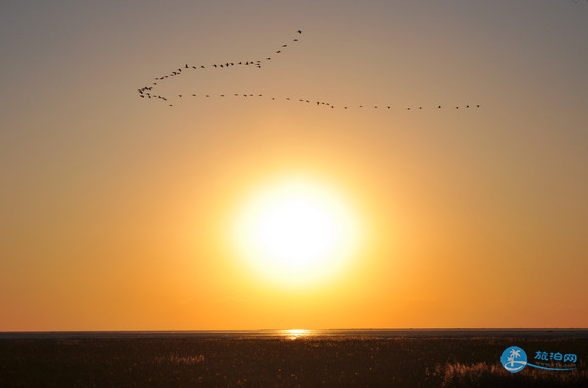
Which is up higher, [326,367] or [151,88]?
A: [151,88]

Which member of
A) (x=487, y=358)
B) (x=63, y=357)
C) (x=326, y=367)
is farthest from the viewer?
(x=63, y=357)

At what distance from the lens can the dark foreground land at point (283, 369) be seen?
38969mm

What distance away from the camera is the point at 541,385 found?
36.2 m

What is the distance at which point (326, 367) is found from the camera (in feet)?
162

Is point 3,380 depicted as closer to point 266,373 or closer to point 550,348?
point 266,373

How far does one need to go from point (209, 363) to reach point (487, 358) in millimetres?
22674

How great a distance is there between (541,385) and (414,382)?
7.23 metres

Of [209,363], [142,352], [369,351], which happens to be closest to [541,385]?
[209,363]

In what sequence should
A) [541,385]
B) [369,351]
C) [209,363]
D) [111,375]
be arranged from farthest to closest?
1. [369,351]
2. [209,363]
3. [111,375]
4. [541,385]

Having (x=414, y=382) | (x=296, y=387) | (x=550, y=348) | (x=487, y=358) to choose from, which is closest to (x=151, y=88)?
(x=296, y=387)

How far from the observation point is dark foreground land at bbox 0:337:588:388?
3897 centimetres

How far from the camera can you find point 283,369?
159ft

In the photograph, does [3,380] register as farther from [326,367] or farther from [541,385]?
[541,385]

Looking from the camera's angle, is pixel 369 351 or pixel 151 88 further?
pixel 369 351
